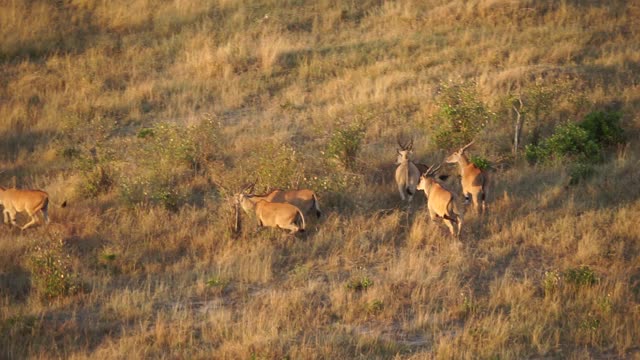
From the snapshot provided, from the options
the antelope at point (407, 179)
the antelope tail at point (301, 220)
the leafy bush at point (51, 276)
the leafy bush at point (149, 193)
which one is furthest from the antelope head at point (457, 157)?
the leafy bush at point (51, 276)

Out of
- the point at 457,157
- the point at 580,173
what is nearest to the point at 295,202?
the point at 457,157

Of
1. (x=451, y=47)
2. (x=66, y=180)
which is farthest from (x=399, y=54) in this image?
(x=66, y=180)

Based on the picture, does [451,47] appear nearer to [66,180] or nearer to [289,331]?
[66,180]

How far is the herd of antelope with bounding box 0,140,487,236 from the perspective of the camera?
38.0 feet

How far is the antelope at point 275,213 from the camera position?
1153cm

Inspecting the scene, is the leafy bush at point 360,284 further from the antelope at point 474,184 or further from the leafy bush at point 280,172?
the leafy bush at point 280,172

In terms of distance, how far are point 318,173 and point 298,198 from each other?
220 cm

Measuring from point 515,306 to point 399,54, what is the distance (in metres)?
12.4

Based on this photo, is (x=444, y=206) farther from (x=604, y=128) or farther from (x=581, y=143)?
(x=604, y=128)

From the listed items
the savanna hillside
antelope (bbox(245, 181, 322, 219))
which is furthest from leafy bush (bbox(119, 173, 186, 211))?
antelope (bbox(245, 181, 322, 219))

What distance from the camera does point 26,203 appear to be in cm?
1205

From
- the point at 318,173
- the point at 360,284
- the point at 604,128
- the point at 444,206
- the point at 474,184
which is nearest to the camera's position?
the point at 360,284

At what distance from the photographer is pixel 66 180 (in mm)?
14633

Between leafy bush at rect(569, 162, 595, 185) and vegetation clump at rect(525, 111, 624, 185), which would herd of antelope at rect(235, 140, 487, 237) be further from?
vegetation clump at rect(525, 111, 624, 185)
